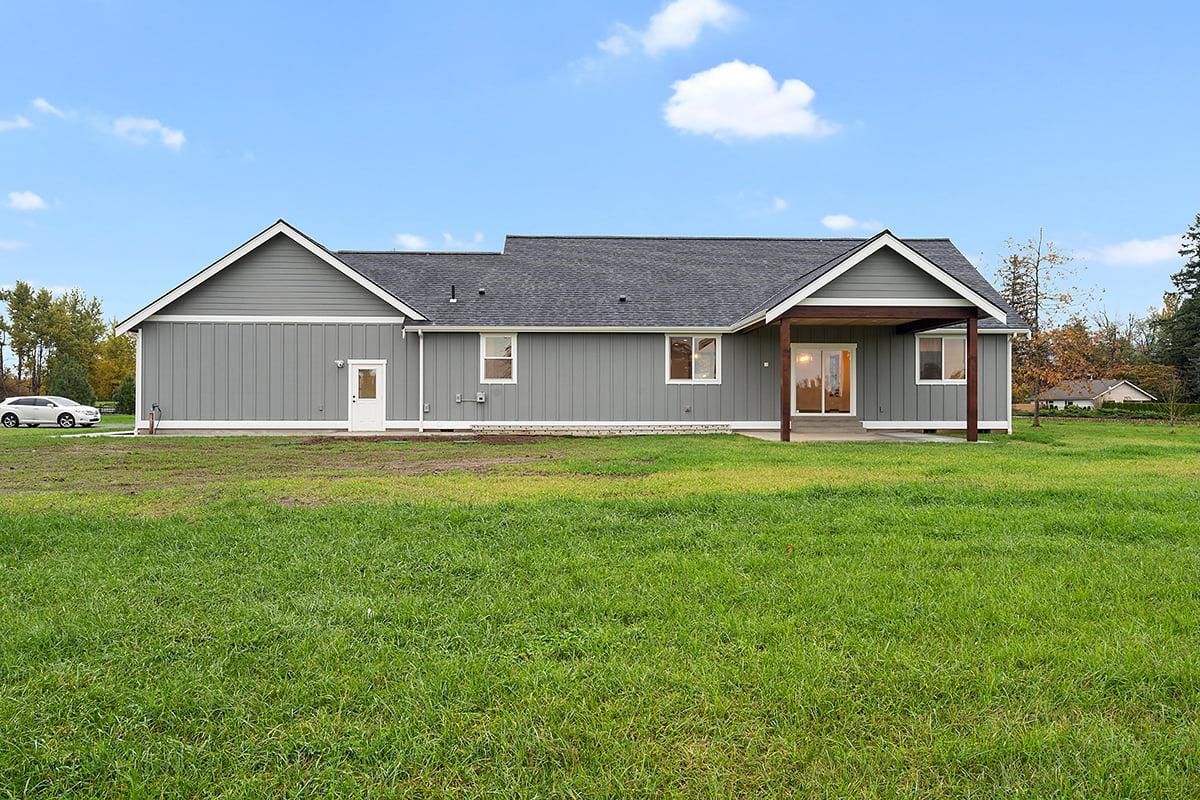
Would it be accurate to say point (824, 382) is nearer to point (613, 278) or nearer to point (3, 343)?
point (613, 278)

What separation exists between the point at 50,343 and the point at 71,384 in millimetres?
18420

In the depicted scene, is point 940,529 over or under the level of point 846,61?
under

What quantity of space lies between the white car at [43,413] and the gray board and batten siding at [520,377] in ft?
39.2

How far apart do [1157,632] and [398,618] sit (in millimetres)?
3618

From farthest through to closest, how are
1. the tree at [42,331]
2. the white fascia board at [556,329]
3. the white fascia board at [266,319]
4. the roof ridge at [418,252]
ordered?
the tree at [42,331]
the roof ridge at [418,252]
the white fascia board at [556,329]
the white fascia board at [266,319]

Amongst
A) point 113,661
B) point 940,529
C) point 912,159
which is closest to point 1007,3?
point 912,159

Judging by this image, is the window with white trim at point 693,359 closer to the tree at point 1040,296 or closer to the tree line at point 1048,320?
the tree line at point 1048,320

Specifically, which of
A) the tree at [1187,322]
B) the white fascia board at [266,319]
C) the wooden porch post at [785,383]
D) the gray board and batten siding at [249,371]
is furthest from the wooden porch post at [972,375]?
the tree at [1187,322]

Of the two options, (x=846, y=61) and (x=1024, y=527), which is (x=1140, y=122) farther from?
(x=1024, y=527)

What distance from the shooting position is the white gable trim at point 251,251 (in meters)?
16.1

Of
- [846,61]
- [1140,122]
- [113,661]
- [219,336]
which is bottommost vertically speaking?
[113,661]

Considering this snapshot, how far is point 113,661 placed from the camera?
8.41 feet

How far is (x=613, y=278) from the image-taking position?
1977 centimetres

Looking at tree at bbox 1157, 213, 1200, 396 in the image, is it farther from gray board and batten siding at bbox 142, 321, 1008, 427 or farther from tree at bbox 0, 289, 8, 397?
tree at bbox 0, 289, 8, 397
